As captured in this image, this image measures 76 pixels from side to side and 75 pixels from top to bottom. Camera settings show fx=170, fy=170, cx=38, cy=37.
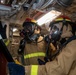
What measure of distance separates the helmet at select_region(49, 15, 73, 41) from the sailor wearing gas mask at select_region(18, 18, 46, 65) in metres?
0.95

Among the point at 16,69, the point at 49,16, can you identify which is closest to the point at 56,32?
the point at 16,69

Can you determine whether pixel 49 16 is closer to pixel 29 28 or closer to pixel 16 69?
pixel 29 28

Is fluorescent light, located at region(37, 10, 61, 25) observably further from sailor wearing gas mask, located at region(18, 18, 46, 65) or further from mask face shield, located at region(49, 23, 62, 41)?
mask face shield, located at region(49, 23, 62, 41)

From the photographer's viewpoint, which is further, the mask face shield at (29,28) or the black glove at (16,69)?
the mask face shield at (29,28)

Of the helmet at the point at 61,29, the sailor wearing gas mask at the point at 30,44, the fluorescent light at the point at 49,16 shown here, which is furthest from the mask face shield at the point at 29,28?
the helmet at the point at 61,29

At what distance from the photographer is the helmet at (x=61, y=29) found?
2.45 m

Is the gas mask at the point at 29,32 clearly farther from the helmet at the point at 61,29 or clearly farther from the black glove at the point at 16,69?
the black glove at the point at 16,69

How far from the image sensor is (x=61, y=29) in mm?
2527

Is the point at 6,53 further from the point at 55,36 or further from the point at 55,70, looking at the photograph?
the point at 55,36

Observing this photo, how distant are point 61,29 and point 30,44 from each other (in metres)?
1.28

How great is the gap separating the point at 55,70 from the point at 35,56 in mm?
1537

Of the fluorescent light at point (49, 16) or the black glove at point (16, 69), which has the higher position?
the black glove at point (16, 69)

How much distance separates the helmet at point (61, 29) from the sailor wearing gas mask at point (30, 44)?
3.12 feet

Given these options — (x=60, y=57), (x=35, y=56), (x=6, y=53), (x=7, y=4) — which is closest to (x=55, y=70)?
(x=60, y=57)
